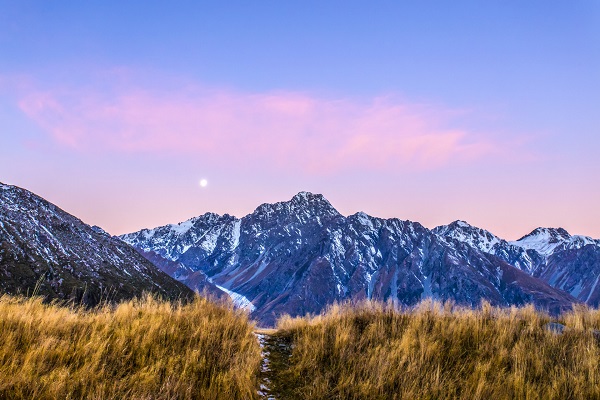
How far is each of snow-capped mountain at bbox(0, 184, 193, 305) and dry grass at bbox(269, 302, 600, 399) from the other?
337ft

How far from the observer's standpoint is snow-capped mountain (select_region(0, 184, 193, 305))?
105062 millimetres

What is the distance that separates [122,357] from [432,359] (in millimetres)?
4991

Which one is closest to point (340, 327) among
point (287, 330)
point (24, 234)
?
point (287, 330)

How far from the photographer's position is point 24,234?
121938 mm

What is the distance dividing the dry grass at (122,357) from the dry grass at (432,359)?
91 cm

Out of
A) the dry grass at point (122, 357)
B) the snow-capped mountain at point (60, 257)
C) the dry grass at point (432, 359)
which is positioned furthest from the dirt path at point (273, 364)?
the snow-capped mountain at point (60, 257)

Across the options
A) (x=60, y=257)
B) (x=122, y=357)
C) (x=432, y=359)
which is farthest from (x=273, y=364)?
(x=60, y=257)

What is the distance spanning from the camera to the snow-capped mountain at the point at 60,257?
105 metres

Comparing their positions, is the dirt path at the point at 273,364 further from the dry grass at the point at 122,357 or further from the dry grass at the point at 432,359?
the dry grass at the point at 122,357

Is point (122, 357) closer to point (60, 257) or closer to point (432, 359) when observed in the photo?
point (432, 359)

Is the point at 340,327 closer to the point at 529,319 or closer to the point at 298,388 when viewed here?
the point at 298,388

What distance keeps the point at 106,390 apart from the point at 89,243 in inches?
6219

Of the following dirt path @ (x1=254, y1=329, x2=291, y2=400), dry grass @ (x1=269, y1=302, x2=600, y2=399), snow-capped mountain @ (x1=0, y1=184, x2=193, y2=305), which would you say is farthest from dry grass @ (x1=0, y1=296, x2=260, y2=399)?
snow-capped mountain @ (x1=0, y1=184, x2=193, y2=305)

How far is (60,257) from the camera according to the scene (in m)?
121
